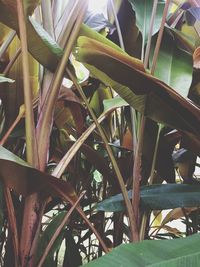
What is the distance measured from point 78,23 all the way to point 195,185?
0.31m

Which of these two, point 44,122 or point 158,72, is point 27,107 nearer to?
point 44,122

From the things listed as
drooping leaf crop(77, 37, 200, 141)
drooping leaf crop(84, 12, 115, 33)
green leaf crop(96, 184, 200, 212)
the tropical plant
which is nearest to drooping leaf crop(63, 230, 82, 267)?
the tropical plant

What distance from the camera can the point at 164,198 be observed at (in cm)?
49

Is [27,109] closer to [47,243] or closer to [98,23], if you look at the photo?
[47,243]

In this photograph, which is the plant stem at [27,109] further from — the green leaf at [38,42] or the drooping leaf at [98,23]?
the drooping leaf at [98,23]

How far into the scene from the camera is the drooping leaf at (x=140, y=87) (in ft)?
1.26

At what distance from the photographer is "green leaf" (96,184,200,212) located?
1.57 ft

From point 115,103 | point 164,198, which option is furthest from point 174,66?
point 164,198

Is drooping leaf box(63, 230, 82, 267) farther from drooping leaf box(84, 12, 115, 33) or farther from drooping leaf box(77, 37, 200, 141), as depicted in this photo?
drooping leaf box(84, 12, 115, 33)

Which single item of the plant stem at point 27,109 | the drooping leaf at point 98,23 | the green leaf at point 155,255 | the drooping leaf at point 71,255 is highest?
the drooping leaf at point 98,23

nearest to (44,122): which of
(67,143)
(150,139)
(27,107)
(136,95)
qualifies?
(27,107)

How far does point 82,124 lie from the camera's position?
716mm

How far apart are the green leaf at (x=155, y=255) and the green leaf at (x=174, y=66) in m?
0.32

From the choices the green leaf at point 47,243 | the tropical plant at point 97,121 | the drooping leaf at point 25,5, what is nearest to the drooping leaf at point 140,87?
the tropical plant at point 97,121
